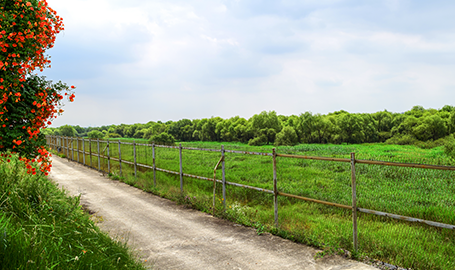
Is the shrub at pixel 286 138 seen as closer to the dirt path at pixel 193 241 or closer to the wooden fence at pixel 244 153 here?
the wooden fence at pixel 244 153

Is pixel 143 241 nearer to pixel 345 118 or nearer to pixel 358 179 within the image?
pixel 358 179

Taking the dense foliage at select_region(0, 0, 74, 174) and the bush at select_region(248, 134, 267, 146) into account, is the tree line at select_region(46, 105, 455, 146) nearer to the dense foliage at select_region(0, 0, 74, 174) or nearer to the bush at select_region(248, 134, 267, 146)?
the bush at select_region(248, 134, 267, 146)

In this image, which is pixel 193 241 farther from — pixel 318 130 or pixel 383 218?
pixel 318 130

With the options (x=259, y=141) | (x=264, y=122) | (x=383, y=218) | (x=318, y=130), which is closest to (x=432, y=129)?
(x=318, y=130)

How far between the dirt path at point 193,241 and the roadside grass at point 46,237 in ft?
2.99

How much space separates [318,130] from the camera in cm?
8669

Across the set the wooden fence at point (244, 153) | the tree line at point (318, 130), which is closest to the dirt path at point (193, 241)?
the wooden fence at point (244, 153)

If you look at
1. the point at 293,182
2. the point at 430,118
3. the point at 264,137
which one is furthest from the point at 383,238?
the point at 430,118

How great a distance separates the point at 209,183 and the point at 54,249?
310 inches

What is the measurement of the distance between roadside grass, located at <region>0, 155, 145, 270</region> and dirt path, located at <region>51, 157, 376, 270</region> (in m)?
0.91

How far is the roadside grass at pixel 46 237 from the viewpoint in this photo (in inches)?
103

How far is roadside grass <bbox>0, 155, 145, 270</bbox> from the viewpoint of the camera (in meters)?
2.63

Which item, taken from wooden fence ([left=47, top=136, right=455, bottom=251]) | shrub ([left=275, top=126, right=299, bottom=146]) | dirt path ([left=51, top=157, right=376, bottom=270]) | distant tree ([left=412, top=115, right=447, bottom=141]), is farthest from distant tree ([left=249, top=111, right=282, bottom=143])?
dirt path ([left=51, top=157, right=376, bottom=270])

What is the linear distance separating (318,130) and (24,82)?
285ft
